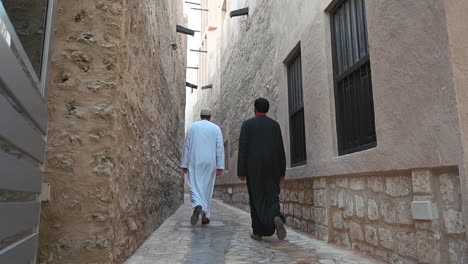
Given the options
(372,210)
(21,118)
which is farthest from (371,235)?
(21,118)

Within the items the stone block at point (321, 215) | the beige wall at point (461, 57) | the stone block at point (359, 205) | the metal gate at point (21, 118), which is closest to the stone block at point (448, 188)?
the beige wall at point (461, 57)

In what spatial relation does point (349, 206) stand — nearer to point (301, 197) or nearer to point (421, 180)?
point (421, 180)

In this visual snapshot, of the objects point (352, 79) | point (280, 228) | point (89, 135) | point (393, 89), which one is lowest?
point (280, 228)

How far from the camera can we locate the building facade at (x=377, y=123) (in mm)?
2000

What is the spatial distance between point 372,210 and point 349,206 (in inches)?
16.0

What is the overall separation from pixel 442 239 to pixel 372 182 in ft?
2.69

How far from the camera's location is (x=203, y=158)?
497 cm

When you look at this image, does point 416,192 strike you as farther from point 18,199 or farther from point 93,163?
point 18,199

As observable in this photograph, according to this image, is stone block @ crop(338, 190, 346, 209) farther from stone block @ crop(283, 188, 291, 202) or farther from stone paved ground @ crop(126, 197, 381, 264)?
stone block @ crop(283, 188, 291, 202)

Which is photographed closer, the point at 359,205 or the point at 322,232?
the point at 359,205

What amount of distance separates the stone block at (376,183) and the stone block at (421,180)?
1.43 feet

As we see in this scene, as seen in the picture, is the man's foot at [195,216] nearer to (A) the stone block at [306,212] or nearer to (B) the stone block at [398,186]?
(A) the stone block at [306,212]

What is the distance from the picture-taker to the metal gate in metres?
1.28

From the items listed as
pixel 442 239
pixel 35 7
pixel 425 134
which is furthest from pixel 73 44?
pixel 442 239
